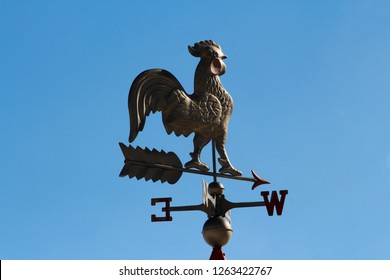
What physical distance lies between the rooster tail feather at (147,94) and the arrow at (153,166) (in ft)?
0.45

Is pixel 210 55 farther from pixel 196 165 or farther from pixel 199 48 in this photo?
pixel 196 165

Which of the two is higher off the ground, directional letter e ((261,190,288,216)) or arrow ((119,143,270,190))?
arrow ((119,143,270,190))

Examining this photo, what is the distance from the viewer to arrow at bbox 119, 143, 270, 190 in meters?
6.54

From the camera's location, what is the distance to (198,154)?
22.0 ft

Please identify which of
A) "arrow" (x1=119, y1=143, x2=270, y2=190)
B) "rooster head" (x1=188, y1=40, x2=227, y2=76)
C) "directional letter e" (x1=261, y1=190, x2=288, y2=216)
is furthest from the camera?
"rooster head" (x1=188, y1=40, x2=227, y2=76)

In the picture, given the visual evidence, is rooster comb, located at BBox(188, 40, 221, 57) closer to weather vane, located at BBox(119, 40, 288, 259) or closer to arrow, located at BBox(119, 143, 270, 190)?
weather vane, located at BBox(119, 40, 288, 259)

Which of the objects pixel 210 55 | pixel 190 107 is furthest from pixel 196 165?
pixel 210 55

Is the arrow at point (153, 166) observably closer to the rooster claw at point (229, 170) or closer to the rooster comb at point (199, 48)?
the rooster claw at point (229, 170)

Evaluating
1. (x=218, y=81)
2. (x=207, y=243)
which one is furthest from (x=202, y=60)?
(x=207, y=243)

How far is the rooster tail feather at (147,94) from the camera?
6602 millimetres

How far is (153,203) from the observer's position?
21.8 ft

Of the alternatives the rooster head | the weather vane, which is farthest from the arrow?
the rooster head

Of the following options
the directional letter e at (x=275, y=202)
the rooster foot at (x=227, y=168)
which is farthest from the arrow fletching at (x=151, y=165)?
the directional letter e at (x=275, y=202)
